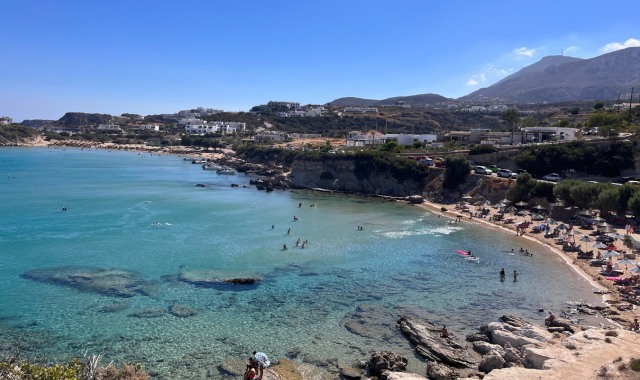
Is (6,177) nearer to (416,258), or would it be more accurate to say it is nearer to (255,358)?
(416,258)

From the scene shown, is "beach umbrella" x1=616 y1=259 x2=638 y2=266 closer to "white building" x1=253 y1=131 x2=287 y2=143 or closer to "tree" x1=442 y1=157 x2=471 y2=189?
"tree" x1=442 y1=157 x2=471 y2=189

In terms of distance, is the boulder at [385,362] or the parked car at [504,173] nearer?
the boulder at [385,362]

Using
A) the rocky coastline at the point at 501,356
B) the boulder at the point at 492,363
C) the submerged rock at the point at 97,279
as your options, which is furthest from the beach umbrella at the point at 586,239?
the submerged rock at the point at 97,279

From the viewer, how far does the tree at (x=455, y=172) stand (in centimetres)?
5941

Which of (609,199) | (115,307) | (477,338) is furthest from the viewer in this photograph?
(609,199)

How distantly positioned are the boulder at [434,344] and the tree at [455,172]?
4013 centimetres

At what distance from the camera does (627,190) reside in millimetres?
39344

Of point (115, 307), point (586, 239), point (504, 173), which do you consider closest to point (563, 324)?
point (586, 239)

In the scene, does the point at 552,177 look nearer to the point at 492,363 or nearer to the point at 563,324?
the point at 563,324

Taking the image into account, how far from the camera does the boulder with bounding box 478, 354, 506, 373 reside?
18016 millimetres

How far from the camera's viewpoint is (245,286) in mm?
27250

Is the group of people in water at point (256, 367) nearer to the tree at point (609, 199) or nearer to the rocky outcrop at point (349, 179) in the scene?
the tree at point (609, 199)

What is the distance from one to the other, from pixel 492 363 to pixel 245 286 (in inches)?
561

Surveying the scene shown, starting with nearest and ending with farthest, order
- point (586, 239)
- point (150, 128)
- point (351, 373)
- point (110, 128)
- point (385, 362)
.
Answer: point (351, 373) → point (385, 362) → point (586, 239) → point (150, 128) → point (110, 128)
